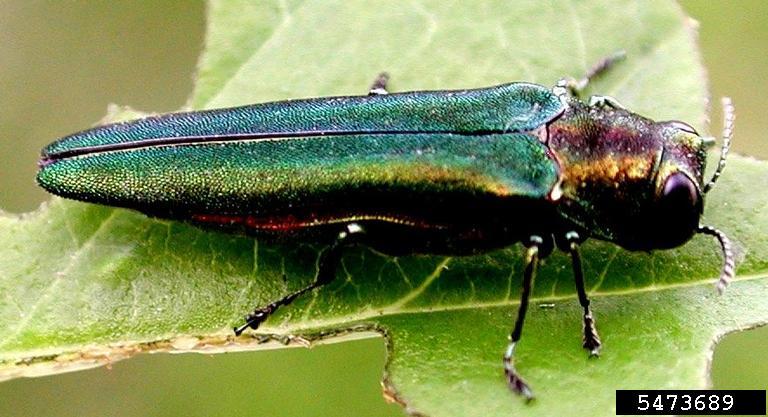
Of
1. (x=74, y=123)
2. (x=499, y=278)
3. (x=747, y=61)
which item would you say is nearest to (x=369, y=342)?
(x=499, y=278)

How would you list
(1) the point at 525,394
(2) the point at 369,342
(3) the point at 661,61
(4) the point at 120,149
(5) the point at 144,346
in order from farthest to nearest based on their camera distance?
(2) the point at 369,342
(3) the point at 661,61
(4) the point at 120,149
(5) the point at 144,346
(1) the point at 525,394

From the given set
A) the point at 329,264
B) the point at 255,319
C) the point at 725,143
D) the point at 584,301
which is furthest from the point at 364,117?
the point at 725,143

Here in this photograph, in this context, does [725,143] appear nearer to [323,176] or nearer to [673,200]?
[673,200]

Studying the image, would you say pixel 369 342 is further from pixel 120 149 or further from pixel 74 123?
pixel 74 123

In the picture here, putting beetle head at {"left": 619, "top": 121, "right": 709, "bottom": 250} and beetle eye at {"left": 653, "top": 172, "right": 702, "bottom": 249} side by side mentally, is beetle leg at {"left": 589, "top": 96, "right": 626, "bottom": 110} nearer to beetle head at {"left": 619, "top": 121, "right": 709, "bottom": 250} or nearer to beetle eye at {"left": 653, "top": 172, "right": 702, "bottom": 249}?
beetle head at {"left": 619, "top": 121, "right": 709, "bottom": 250}

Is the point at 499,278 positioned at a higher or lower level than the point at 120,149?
lower
